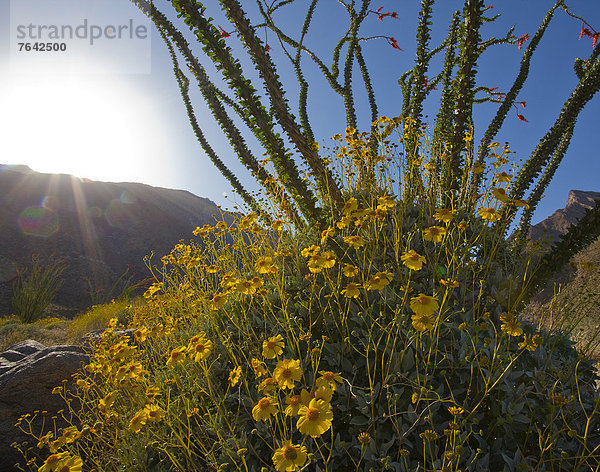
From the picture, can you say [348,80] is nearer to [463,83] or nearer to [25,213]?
[463,83]

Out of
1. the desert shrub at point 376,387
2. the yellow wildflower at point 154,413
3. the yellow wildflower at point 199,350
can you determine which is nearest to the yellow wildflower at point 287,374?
the desert shrub at point 376,387

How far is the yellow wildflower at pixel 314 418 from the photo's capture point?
3.65 feet

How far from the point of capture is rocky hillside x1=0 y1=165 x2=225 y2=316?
1367 cm

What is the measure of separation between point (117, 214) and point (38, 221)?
3.78 metres

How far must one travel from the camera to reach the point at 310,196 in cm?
328

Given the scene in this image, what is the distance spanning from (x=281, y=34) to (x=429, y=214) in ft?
16.5

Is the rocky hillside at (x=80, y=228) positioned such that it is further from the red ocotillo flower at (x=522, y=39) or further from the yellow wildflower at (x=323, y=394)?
the red ocotillo flower at (x=522, y=39)

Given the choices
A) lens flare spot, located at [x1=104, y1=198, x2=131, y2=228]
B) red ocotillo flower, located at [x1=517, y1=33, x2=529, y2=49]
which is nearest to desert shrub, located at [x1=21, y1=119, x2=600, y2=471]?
red ocotillo flower, located at [x1=517, y1=33, x2=529, y2=49]

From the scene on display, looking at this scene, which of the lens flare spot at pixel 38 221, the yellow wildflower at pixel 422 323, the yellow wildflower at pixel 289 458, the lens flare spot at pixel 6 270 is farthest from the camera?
the lens flare spot at pixel 38 221

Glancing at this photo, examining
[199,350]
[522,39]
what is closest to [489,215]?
[199,350]

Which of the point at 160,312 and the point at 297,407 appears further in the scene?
the point at 160,312

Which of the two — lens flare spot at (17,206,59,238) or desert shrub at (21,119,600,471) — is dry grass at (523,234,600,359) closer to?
desert shrub at (21,119,600,471)

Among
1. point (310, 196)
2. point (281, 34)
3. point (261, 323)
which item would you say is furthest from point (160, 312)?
point (281, 34)

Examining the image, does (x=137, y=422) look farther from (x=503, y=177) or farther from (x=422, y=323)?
(x=503, y=177)
